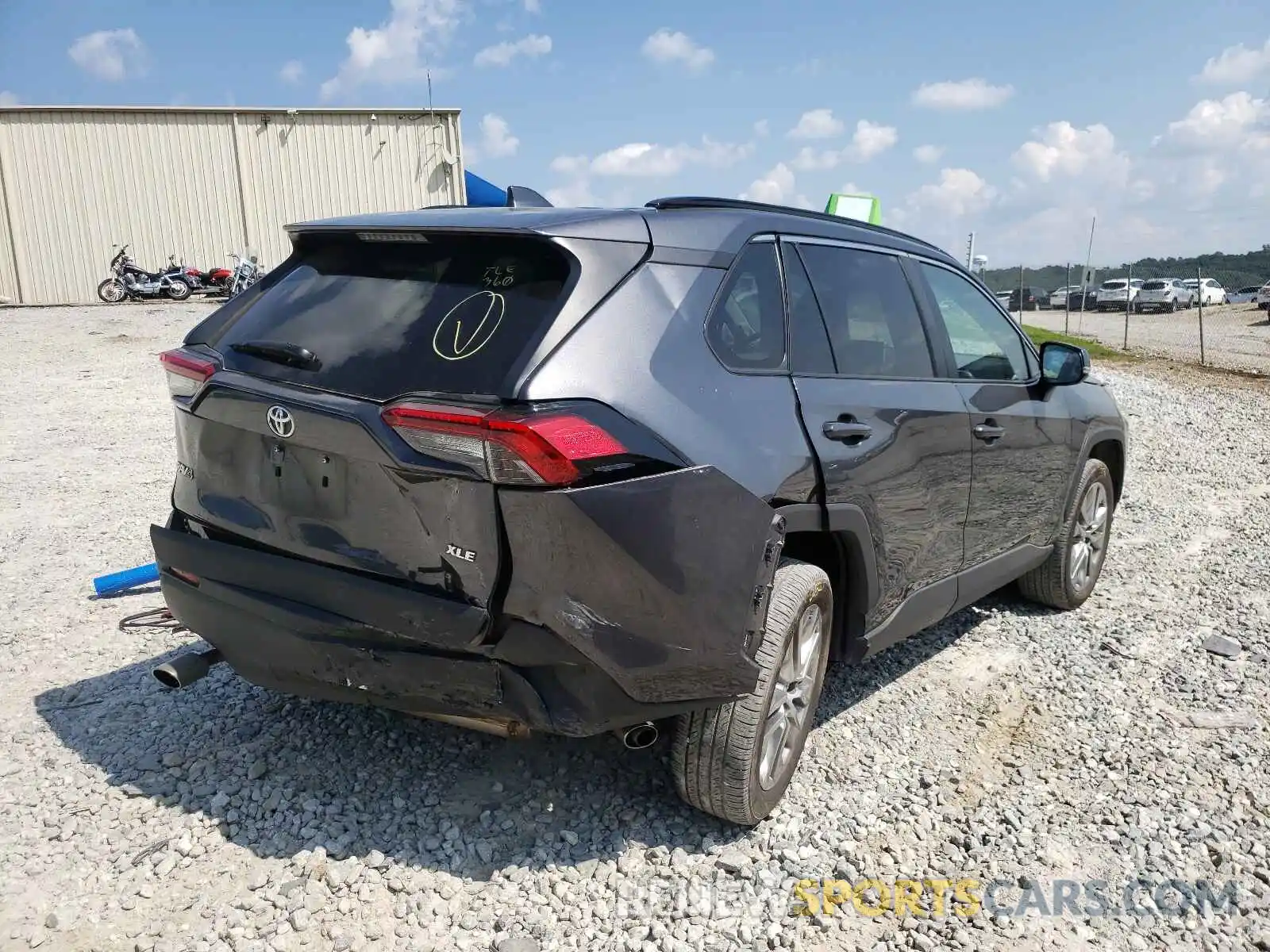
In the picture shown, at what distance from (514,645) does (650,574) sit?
1.28ft

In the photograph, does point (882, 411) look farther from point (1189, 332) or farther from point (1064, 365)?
point (1189, 332)

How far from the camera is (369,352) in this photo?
2639mm

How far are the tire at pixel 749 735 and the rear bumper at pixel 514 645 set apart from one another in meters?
0.16

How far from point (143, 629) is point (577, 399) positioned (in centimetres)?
301

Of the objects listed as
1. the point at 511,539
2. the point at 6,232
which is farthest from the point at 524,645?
the point at 6,232

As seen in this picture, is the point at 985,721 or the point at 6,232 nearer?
the point at 985,721

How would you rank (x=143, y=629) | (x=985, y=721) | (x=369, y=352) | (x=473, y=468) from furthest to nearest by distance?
(x=143, y=629) < (x=985, y=721) < (x=369, y=352) < (x=473, y=468)

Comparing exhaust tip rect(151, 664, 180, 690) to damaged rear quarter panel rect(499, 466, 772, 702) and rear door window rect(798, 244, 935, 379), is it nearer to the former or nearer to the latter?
damaged rear quarter panel rect(499, 466, 772, 702)

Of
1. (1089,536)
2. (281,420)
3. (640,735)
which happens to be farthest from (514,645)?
(1089,536)

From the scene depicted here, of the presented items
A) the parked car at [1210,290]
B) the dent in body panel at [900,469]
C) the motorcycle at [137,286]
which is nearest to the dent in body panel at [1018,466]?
the dent in body panel at [900,469]

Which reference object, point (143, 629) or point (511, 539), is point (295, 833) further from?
point (143, 629)

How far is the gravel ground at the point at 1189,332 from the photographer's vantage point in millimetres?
20703

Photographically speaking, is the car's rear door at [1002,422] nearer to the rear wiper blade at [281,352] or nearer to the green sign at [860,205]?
the rear wiper blade at [281,352]

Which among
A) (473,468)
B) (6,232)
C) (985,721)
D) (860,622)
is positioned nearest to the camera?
(473,468)
